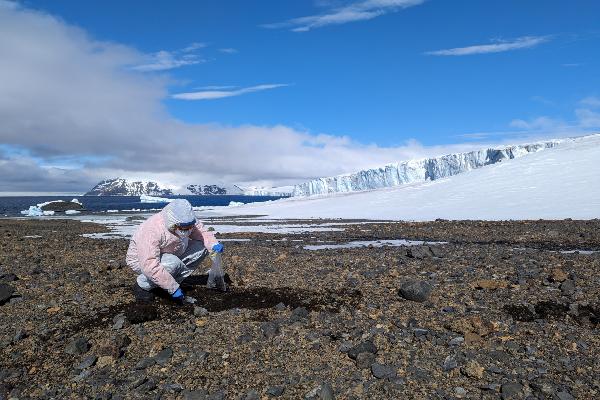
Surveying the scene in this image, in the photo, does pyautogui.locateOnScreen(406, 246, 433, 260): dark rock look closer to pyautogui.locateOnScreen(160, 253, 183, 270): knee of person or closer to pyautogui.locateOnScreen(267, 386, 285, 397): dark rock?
pyautogui.locateOnScreen(160, 253, 183, 270): knee of person

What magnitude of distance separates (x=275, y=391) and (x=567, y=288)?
17.1 ft

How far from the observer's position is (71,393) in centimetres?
462

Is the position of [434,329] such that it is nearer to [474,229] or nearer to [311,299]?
[311,299]

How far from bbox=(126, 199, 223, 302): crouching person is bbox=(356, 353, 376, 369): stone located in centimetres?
311

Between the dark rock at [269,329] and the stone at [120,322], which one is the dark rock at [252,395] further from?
the stone at [120,322]

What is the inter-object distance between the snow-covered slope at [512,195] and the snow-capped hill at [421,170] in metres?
24.2

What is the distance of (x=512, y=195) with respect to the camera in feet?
128

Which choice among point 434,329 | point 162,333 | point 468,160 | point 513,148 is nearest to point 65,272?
point 162,333

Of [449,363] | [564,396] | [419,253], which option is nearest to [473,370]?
[449,363]

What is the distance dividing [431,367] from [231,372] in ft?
6.71

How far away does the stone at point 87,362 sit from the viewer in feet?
16.8

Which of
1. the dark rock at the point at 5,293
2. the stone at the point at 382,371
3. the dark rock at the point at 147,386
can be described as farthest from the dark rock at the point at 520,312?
the dark rock at the point at 5,293

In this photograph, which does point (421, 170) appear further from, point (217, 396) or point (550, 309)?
point (217, 396)

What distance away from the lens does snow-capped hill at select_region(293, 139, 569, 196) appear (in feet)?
281
